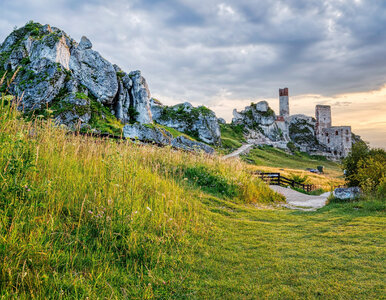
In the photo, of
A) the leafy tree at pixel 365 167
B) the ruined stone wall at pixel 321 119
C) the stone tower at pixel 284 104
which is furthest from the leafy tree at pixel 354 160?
the stone tower at pixel 284 104

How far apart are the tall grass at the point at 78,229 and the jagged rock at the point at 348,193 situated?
765 centimetres

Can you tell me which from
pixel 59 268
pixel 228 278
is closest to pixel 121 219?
pixel 59 268

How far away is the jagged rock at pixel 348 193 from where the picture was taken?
10117 millimetres

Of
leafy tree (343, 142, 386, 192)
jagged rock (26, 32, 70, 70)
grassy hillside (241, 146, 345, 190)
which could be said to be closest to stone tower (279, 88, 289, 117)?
grassy hillside (241, 146, 345, 190)

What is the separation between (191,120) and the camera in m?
45.0

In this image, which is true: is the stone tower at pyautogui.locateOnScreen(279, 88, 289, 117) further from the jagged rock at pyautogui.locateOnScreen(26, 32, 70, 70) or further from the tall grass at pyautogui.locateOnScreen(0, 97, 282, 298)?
the tall grass at pyautogui.locateOnScreen(0, 97, 282, 298)

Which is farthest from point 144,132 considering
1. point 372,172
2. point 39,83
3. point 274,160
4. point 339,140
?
point 339,140

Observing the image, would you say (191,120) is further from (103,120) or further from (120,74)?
(103,120)

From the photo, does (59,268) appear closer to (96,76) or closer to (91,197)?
(91,197)

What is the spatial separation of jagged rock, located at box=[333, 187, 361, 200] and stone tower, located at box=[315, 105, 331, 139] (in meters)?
90.0

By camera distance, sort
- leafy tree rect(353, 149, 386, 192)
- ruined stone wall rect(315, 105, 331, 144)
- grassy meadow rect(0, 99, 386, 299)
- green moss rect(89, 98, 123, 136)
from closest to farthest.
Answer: grassy meadow rect(0, 99, 386, 299), leafy tree rect(353, 149, 386, 192), green moss rect(89, 98, 123, 136), ruined stone wall rect(315, 105, 331, 144)

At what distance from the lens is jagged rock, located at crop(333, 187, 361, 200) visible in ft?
33.2

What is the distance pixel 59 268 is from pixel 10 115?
8.75 ft

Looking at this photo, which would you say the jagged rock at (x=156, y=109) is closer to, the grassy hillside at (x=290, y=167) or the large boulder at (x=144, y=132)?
the grassy hillside at (x=290, y=167)
